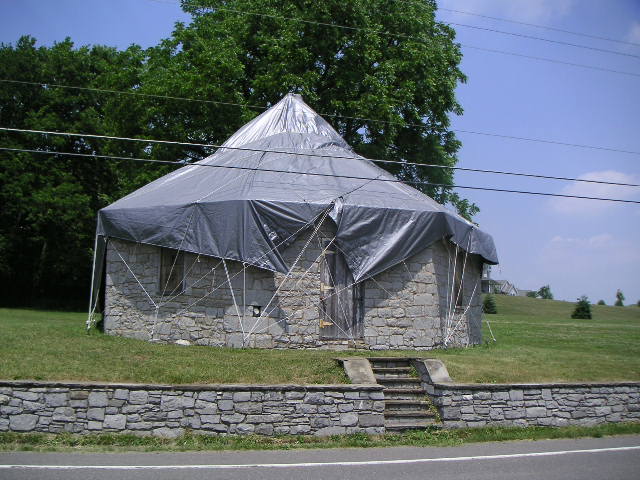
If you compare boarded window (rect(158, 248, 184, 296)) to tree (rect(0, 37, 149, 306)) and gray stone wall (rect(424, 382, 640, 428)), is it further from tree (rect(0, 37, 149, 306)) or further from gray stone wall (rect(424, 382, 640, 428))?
tree (rect(0, 37, 149, 306))

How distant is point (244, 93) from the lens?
27891 millimetres

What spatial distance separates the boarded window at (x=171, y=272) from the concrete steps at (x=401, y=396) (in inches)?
231

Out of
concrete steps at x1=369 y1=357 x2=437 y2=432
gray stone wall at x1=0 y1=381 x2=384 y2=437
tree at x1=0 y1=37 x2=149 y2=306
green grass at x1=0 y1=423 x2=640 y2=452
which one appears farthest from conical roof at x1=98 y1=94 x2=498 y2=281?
tree at x1=0 y1=37 x2=149 y2=306

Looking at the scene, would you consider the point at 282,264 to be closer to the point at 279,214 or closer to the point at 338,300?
the point at 279,214

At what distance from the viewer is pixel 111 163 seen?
106ft

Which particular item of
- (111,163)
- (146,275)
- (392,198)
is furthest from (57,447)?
(111,163)

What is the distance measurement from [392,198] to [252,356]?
600 cm

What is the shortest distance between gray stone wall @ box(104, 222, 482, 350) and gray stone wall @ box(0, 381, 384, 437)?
15.4 ft

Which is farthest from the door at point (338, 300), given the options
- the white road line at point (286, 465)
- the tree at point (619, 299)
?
the tree at point (619, 299)

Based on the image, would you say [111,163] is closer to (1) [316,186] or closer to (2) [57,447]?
(1) [316,186]

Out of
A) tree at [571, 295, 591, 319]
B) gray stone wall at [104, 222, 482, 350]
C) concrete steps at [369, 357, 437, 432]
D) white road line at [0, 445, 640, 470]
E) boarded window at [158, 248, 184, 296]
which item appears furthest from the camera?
tree at [571, 295, 591, 319]

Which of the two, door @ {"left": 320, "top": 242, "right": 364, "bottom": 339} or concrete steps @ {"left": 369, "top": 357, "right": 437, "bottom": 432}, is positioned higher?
door @ {"left": 320, "top": 242, "right": 364, "bottom": 339}

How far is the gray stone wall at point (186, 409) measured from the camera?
924 centimetres

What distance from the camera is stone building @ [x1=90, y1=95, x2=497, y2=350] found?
14539 mm
